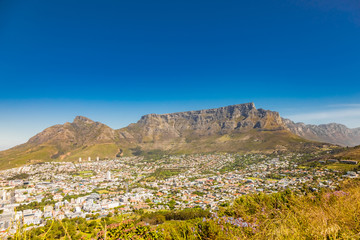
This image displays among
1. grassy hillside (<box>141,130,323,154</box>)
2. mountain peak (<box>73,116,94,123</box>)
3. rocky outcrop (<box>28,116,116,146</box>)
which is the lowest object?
grassy hillside (<box>141,130,323,154</box>)

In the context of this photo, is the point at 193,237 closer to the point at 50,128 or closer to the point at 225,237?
the point at 225,237

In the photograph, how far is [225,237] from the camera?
350 cm

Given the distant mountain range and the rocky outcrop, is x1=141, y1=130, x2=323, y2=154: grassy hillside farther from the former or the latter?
the rocky outcrop

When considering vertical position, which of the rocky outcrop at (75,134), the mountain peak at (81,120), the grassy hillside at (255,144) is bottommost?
the grassy hillside at (255,144)

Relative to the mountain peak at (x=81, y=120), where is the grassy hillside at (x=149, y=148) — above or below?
below

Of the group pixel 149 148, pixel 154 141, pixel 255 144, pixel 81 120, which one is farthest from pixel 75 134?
pixel 255 144

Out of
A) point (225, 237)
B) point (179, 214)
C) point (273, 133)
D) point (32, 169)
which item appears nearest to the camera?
point (225, 237)

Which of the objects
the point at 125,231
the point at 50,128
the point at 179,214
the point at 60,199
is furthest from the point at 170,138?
the point at 125,231

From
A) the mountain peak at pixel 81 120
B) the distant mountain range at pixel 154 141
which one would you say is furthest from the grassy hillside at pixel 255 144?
the mountain peak at pixel 81 120

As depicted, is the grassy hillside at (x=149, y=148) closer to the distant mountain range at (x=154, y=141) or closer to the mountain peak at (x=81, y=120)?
the distant mountain range at (x=154, y=141)

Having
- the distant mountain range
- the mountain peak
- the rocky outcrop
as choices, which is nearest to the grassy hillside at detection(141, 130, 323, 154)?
the distant mountain range

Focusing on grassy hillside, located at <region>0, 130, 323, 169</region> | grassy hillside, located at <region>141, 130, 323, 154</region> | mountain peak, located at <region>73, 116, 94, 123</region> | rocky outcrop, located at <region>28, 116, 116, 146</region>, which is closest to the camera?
grassy hillside, located at <region>0, 130, 323, 169</region>

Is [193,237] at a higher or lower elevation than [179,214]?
higher

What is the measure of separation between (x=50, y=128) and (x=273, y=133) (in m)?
197
